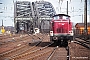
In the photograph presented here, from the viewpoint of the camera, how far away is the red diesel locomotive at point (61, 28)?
64.8 ft

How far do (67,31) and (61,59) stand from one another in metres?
8.36

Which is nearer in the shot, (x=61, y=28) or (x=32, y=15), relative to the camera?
(x=61, y=28)

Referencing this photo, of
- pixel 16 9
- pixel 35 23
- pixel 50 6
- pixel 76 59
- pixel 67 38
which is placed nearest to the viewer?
pixel 76 59

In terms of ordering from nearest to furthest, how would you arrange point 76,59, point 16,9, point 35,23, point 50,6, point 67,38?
1. point 76,59
2. point 67,38
3. point 35,23
4. point 16,9
5. point 50,6

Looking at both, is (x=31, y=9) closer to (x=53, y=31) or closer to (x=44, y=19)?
(x=44, y=19)

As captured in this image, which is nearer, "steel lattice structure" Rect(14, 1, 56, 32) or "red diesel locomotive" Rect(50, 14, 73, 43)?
"red diesel locomotive" Rect(50, 14, 73, 43)

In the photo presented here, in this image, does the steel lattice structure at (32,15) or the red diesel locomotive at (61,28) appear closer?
the red diesel locomotive at (61,28)

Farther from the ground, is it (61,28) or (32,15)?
(32,15)

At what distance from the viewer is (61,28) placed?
66.5 ft

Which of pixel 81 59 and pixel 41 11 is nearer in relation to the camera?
pixel 81 59

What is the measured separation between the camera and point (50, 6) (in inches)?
4596

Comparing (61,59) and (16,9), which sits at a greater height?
(16,9)

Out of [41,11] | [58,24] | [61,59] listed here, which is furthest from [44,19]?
[61,59]

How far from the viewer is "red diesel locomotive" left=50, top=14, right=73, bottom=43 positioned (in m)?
19.8
